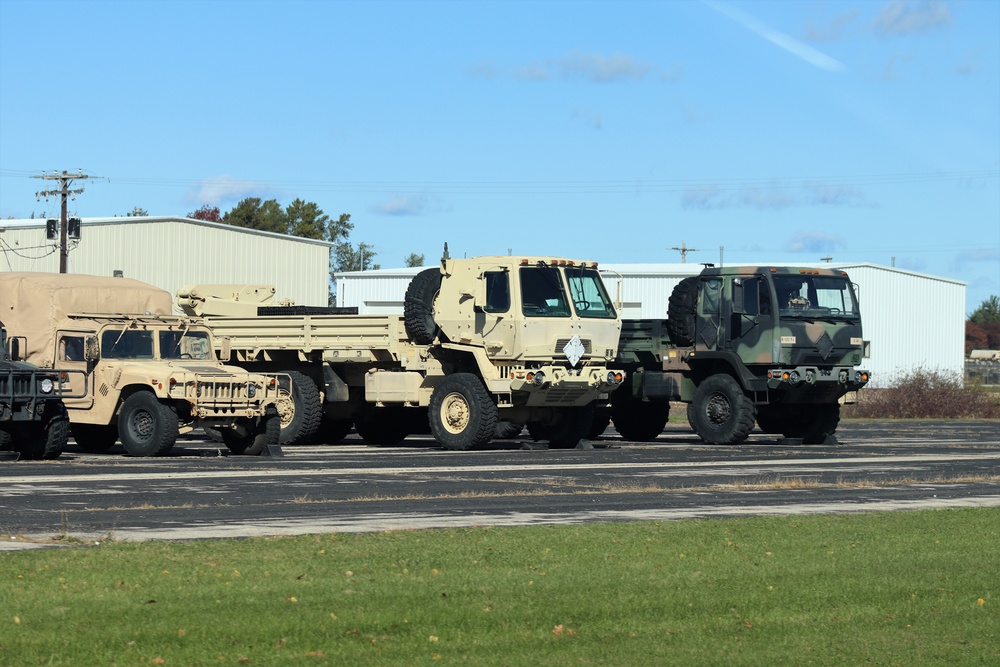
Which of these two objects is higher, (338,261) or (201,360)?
(338,261)

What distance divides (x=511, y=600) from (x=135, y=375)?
14825 millimetres

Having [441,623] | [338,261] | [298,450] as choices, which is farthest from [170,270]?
[338,261]

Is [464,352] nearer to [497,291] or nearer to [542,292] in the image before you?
[497,291]

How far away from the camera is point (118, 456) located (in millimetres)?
24438

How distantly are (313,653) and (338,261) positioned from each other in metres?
125

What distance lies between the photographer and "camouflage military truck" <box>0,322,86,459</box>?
2220cm

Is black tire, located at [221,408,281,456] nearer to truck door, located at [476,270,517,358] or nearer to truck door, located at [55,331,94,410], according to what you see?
truck door, located at [55,331,94,410]

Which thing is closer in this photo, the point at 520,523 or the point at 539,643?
the point at 539,643

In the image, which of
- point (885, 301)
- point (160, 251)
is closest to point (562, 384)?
point (160, 251)

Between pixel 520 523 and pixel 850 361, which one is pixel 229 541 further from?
pixel 850 361

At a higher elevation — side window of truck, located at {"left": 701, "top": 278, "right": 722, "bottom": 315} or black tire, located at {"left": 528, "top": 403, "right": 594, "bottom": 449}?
side window of truck, located at {"left": 701, "top": 278, "right": 722, "bottom": 315}

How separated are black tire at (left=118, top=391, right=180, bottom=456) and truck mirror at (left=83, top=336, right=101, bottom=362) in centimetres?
84

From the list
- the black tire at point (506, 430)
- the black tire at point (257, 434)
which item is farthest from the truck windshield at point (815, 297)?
the black tire at point (257, 434)

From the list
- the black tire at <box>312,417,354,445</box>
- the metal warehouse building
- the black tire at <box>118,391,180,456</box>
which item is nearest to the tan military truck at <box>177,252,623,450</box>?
the black tire at <box>312,417,354,445</box>
